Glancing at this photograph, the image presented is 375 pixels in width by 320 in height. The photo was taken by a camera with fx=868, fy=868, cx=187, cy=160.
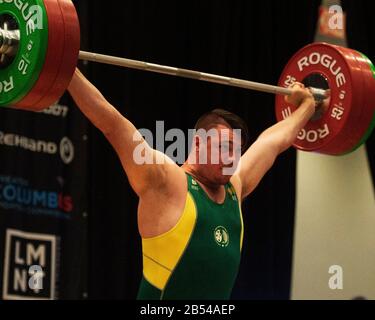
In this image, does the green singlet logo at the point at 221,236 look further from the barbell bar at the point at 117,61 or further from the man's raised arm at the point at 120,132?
the barbell bar at the point at 117,61

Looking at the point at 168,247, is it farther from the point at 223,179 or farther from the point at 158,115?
the point at 158,115

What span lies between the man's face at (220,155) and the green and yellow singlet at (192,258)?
0.11 metres

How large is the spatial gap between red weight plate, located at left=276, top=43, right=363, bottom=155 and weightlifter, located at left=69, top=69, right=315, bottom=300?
0.74 metres

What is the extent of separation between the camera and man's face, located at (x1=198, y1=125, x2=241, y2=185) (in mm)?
3371

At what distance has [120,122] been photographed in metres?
3.11

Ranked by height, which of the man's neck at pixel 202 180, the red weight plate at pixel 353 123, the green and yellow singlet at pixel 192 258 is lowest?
the green and yellow singlet at pixel 192 258

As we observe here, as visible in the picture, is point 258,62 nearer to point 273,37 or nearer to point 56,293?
point 273,37

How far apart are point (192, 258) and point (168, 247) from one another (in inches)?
3.8

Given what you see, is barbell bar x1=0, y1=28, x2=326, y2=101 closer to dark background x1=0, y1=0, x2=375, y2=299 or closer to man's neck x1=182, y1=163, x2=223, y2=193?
man's neck x1=182, y1=163, x2=223, y2=193

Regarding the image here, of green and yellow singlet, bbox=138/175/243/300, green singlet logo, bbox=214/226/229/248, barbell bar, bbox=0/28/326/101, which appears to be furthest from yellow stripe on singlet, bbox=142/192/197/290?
barbell bar, bbox=0/28/326/101

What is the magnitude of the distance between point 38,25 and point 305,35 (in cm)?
349

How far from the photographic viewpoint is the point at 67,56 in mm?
3094

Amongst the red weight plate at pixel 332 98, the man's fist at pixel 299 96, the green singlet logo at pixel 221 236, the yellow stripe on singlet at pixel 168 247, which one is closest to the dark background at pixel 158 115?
the red weight plate at pixel 332 98

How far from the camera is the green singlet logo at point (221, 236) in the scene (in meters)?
3.27
